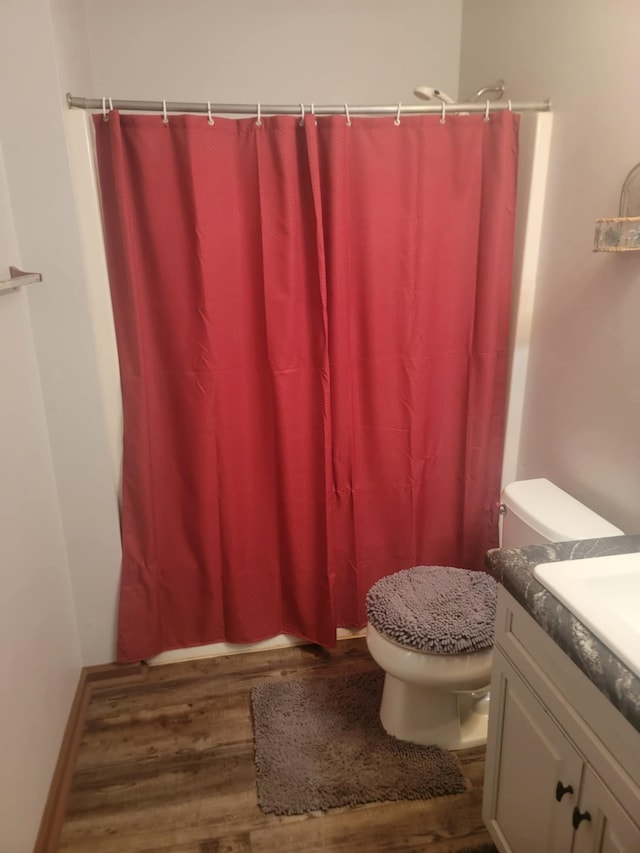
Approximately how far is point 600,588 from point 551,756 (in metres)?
0.32

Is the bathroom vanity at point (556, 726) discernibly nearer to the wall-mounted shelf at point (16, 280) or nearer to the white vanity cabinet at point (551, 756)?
the white vanity cabinet at point (551, 756)

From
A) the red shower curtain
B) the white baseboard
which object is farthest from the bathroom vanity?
the white baseboard

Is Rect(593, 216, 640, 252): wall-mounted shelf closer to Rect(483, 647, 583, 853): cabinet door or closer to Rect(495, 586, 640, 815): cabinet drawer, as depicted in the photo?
Rect(495, 586, 640, 815): cabinet drawer

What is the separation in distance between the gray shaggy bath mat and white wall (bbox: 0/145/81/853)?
Answer: 0.60m

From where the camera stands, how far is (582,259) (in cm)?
169

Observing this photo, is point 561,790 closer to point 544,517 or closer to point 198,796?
point 544,517

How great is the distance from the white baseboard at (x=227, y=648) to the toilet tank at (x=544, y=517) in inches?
33.9

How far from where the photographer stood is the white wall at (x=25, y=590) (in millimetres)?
1334

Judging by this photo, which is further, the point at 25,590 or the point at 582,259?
the point at 582,259

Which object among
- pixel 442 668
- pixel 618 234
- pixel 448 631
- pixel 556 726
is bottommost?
pixel 442 668

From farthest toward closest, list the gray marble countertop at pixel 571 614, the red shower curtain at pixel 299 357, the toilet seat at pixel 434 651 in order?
the red shower curtain at pixel 299 357 < the toilet seat at pixel 434 651 < the gray marble countertop at pixel 571 614

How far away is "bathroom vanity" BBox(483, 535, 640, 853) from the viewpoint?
2.92 feet

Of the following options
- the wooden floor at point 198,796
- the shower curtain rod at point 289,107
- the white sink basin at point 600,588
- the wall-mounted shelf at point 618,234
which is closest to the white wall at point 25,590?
the wooden floor at point 198,796

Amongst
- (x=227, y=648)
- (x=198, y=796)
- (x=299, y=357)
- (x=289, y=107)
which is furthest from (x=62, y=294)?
(x=198, y=796)
